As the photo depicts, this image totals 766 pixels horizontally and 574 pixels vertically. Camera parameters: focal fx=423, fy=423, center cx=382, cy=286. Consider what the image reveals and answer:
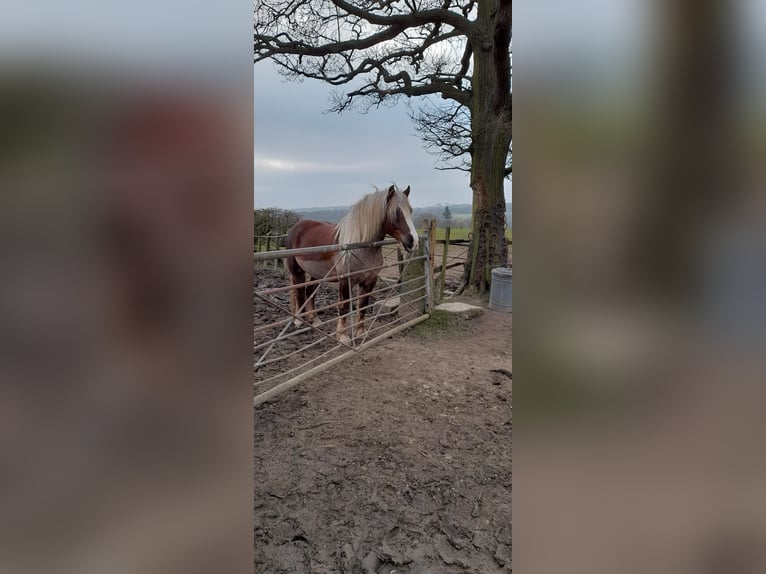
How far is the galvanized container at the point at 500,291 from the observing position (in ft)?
12.9

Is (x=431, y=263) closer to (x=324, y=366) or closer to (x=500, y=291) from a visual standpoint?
(x=500, y=291)

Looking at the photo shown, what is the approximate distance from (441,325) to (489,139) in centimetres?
189

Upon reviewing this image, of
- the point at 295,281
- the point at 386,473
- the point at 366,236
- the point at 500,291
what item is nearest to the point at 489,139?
the point at 500,291

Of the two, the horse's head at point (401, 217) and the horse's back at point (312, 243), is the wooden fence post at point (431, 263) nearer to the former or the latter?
the horse's head at point (401, 217)

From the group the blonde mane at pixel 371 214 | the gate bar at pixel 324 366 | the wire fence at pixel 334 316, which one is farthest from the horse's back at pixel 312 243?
the gate bar at pixel 324 366

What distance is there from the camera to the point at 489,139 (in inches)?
161
